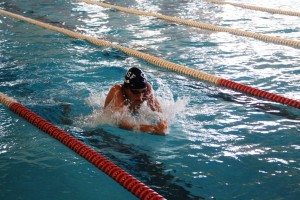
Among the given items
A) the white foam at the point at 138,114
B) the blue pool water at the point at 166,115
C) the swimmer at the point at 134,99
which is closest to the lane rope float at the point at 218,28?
the blue pool water at the point at 166,115

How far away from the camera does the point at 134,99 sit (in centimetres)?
430

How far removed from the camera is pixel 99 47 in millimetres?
7809

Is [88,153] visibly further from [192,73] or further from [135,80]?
[192,73]

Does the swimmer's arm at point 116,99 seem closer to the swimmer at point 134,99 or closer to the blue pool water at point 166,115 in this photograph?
the swimmer at point 134,99

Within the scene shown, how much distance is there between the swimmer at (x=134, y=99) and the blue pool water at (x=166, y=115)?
0.32 ft

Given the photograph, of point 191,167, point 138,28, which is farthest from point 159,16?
point 191,167

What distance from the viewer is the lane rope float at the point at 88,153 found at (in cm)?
317

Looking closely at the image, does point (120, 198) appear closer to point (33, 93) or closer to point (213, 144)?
point (213, 144)

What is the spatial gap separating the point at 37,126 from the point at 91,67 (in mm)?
2176

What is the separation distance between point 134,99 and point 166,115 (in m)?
0.52

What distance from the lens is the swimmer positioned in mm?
4109

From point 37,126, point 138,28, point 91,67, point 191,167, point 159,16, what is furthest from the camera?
point 159,16

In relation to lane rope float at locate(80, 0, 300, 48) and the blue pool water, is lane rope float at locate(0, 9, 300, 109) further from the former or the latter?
lane rope float at locate(80, 0, 300, 48)

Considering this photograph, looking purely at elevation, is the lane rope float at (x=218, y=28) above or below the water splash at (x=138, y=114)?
above
